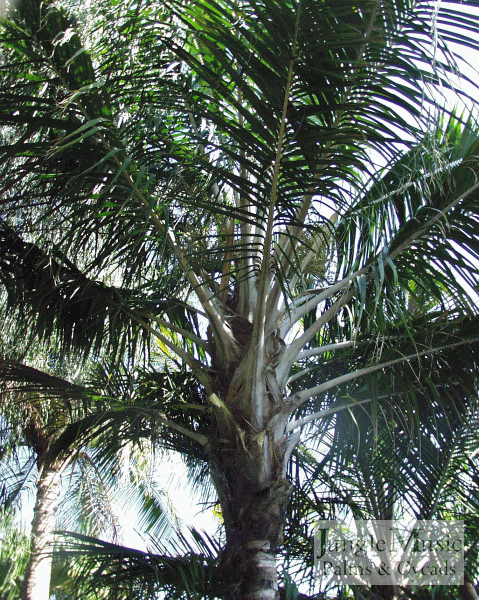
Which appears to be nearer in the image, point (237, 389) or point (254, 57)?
point (254, 57)

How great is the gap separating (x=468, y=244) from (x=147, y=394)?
236cm

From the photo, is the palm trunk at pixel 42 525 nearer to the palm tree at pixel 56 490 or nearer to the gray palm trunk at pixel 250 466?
the palm tree at pixel 56 490

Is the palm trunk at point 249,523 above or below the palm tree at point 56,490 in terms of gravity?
below

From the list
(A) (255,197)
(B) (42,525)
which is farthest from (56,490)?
(A) (255,197)

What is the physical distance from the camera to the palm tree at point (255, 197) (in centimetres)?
253

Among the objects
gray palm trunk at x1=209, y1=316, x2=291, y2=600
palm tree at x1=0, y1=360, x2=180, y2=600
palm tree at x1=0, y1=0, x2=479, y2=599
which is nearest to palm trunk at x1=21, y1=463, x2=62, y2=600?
palm tree at x1=0, y1=360, x2=180, y2=600

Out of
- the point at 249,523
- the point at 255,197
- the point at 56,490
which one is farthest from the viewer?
the point at 56,490

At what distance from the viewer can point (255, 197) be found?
3143mm

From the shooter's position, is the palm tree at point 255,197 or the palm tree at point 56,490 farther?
the palm tree at point 56,490

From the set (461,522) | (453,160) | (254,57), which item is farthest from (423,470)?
(254,57)

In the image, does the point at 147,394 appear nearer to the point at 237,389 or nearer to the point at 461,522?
the point at 237,389

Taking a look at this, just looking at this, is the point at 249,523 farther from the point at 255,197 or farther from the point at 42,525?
the point at 42,525

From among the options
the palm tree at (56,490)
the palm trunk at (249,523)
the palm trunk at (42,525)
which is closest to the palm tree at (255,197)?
the palm trunk at (249,523)

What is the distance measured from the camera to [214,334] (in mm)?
3406
